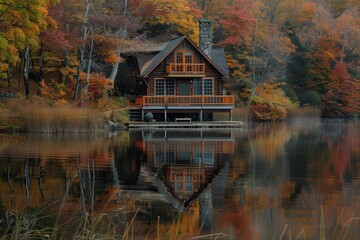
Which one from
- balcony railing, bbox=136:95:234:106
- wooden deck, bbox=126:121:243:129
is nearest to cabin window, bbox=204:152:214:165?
wooden deck, bbox=126:121:243:129

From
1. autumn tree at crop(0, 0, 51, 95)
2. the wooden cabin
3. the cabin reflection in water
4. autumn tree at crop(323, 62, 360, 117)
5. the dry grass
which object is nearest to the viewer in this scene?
the cabin reflection in water

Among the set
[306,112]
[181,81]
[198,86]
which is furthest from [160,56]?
[306,112]

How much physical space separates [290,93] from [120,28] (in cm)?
1686

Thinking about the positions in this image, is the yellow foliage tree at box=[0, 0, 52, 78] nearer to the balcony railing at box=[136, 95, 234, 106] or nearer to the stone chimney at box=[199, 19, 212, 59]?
the balcony railing at box=[136, 95, 234, 106]

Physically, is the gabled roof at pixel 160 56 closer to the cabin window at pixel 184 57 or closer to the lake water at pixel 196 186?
the cabin window at pixel 184 57

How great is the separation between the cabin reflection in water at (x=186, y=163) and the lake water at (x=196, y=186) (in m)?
0.03

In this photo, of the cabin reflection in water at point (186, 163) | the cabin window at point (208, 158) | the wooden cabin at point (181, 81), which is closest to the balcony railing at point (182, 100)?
the wooden cabin at point (181, 81)

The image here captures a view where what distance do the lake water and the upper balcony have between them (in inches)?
611

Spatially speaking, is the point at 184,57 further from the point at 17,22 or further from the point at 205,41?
the point at 17,22

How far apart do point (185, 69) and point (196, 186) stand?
26.0m

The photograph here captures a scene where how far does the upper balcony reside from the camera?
126ft

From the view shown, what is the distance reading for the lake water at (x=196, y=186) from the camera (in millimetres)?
9219

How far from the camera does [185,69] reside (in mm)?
38469

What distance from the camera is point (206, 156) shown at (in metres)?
19.0
